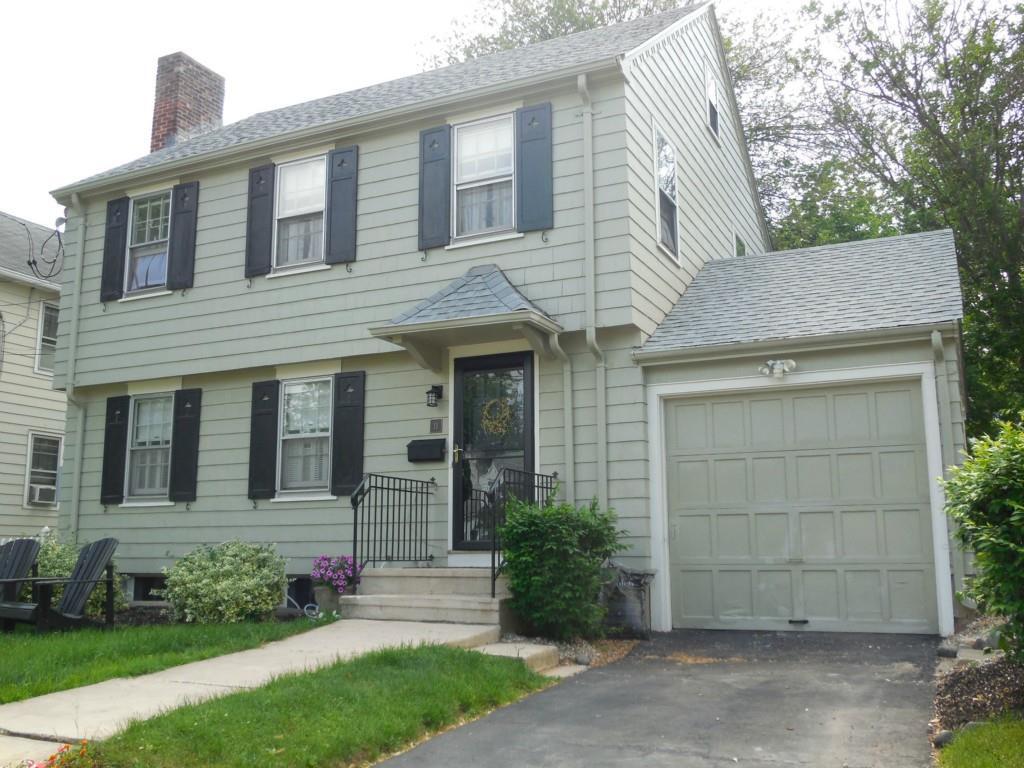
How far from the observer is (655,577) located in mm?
9203

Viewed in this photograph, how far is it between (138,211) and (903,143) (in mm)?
13899

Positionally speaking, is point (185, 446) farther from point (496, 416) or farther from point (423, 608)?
point (423, 608)

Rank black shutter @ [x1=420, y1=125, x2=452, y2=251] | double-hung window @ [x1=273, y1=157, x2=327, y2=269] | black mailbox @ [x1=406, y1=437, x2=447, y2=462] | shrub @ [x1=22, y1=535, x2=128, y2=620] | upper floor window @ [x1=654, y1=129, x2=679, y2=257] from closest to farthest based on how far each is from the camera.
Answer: black mailbox @ [x1=406, y1=437, x2=447, y2=462] → shrub @ [x1=22, y1=535, x2=128, y2=620] → black shutter @ [x1=420, y1=125, x2=452, y2=251] → upper floor window @ [x1=654, y1=129, x2=679, y2=257] → double-hung window @ [x1=273, y1=157, x2=327, y2=269]

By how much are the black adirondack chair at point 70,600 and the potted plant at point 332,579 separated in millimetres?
1933

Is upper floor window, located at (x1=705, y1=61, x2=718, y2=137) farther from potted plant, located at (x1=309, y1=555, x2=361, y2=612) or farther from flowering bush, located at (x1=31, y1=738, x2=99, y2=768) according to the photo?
flowering bush, located at (x1=31, y1=738, x2=99, y2=768)

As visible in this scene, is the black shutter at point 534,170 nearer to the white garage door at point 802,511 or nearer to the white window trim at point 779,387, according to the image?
the white window trim at point 779,387

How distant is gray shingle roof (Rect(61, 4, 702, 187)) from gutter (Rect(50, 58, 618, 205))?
0.16ft

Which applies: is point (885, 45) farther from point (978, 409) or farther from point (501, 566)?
point (501, 566)

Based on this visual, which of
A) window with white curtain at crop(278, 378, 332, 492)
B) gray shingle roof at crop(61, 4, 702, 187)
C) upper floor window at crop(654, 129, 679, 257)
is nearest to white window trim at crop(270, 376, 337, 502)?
window with white curtain at crop(278, 378, 332, 492)

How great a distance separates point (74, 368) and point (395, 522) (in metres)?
5.42

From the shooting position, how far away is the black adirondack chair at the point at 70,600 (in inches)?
346

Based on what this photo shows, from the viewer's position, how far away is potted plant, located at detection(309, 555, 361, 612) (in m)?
9.52

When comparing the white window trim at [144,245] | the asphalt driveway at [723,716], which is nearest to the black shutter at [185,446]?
the white window trim at [144,245]

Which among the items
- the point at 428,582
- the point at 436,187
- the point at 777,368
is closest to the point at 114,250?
the point at 436,187
